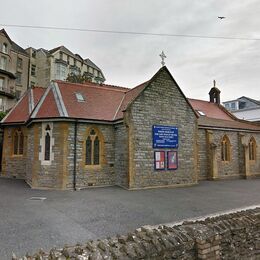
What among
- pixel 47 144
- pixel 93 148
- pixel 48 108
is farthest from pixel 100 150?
pixel 48 108

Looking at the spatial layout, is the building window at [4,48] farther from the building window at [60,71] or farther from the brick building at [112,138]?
the brick building at [112,138]

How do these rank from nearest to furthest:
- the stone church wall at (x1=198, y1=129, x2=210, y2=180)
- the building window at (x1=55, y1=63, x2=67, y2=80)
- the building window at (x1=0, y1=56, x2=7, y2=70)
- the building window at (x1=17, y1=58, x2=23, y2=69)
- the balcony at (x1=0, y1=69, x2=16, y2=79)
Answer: the stone church wall at (x1=198, y1=129, x2=210, y2=180) → the balcony at (x1=0, y1=69, x2=16, y2=79) → the building window at (x1=0, y1=56, x2=7, y2=70) → the building window at (x1=17, y1=58, x2=23, y2=69) → the building window at (x1=55, y1=63, x2=67, y2=80)

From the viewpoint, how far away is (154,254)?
12.0 feet

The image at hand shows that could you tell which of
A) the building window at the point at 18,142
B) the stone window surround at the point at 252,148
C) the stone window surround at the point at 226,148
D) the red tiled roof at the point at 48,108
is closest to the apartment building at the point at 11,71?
the building window at the point at 18,142

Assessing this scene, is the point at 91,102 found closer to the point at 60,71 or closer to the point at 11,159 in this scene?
the point at 11,159

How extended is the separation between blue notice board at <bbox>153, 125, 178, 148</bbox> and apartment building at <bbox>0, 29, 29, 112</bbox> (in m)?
32.8

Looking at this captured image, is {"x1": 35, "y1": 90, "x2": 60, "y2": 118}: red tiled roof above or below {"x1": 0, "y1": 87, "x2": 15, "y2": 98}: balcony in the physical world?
below

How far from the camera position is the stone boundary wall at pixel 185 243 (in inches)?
135

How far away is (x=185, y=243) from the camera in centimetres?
400

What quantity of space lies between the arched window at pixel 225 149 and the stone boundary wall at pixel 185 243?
16.4 metres

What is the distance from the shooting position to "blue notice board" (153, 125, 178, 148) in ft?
49.9

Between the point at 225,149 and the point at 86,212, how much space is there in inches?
652

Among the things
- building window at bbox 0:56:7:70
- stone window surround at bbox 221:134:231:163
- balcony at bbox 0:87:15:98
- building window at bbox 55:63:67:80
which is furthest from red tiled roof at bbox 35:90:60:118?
building window at bbox 55:63:67:80

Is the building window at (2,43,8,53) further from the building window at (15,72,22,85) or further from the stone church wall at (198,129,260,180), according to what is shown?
the stone church wall at (198,129,260,180)
